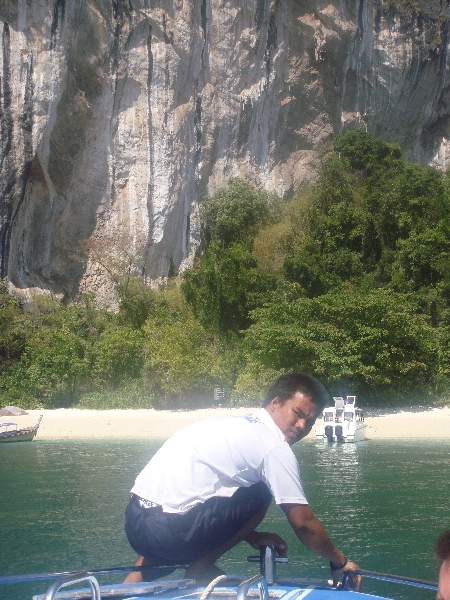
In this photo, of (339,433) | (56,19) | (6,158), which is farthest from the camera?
(56,19)

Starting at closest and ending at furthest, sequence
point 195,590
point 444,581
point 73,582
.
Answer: point 444,581 → point 73,582 → point 195,590

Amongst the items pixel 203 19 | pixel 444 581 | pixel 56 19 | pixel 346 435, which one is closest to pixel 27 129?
pixel 56 19

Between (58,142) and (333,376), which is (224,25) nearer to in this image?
(58,142)

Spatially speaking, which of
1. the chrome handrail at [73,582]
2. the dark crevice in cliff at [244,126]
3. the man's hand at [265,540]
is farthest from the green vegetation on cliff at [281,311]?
the chrome handrail at [73,582]

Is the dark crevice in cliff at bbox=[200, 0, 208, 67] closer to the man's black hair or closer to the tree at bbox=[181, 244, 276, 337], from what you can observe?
the tree at bbox=[181, 244, 276, 337]

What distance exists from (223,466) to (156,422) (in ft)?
52.1

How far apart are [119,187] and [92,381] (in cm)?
957

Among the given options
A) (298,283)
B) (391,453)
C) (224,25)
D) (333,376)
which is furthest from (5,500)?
(224,25)

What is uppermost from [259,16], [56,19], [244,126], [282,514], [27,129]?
[259,16]

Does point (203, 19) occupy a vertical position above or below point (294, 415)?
above

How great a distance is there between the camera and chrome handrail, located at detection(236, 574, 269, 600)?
215 cm

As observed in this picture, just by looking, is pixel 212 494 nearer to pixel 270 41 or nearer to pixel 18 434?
pixel 18 434

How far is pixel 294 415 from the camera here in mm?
2814

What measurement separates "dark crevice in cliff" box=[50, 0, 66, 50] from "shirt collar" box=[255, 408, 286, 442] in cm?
2539
